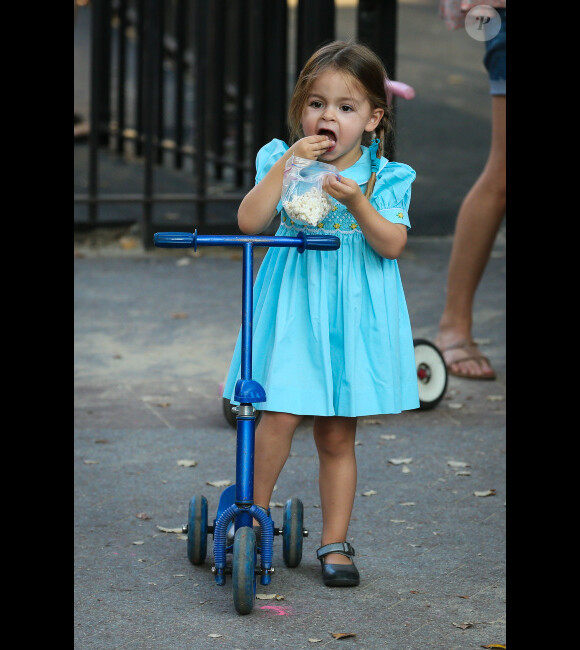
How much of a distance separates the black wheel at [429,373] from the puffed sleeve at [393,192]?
1743 millimetres

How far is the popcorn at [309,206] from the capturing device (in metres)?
3.24

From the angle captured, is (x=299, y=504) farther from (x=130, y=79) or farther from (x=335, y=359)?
(x=130, y=79)

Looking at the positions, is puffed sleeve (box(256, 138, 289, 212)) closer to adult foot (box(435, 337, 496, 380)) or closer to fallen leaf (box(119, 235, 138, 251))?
adult foot (box(435, 337, 496, 380))

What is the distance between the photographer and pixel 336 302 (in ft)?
11.4

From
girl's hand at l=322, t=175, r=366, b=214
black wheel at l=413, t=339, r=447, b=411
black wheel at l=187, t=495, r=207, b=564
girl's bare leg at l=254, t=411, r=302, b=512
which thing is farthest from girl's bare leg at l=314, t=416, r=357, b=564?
black wheel at l=413, t=339, r=447, b=411

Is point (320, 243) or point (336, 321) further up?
point (320, 243)

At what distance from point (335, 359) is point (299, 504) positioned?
17.9 inches

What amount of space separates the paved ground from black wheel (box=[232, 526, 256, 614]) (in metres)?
0.06

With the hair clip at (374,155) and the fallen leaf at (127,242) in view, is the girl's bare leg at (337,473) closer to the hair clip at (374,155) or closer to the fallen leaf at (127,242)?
the hair clip at (374,155)

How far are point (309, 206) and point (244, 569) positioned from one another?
981 millimetres

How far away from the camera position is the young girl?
3.38 m

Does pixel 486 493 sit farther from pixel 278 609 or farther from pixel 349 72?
pixel 349 72

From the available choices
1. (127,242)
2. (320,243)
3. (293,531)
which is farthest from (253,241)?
(127,242)
